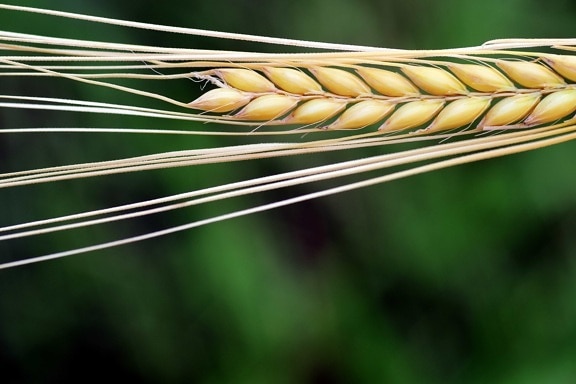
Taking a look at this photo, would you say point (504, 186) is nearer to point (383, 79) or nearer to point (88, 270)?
point (383, 79)

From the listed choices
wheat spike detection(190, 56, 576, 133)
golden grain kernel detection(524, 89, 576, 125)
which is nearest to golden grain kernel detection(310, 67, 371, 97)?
wheat spike detection(190, 56, 576, 133)

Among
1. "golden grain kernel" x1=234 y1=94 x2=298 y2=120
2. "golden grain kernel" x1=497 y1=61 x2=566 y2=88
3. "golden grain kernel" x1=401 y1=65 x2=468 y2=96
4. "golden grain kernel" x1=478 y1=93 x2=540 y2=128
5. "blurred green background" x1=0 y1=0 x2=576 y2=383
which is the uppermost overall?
"golden grain kernel" x1=497 y1=61 x2=566 y2=88

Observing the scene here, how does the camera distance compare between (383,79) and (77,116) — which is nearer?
(383,79)

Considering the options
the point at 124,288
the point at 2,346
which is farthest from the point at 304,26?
the point at 2,346

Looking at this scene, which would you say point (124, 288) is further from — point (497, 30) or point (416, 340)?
point (497, 30)

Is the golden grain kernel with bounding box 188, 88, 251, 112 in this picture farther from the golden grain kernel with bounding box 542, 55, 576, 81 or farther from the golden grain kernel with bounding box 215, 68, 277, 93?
the golden grain kernel with bounding box 542, 55, 576, 81

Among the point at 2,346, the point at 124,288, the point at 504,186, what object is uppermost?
the point at 504,186

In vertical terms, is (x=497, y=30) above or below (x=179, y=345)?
above
